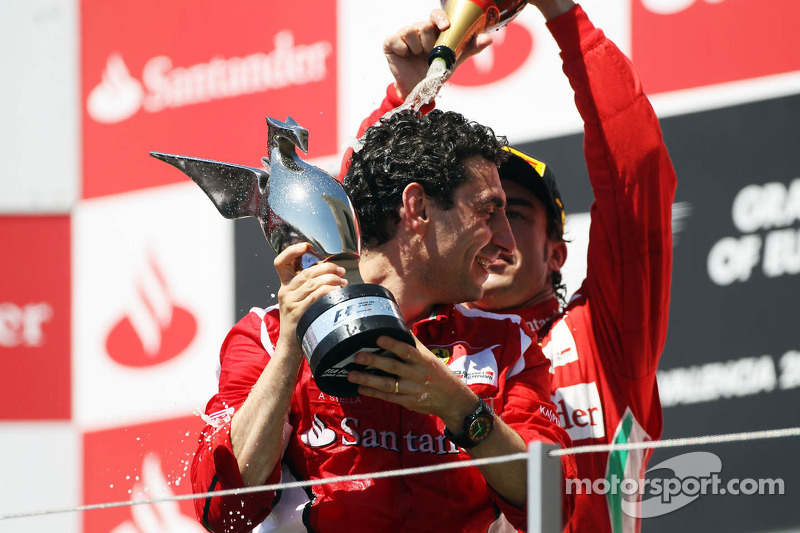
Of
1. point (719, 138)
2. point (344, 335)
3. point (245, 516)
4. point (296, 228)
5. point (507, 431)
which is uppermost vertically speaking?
point (719, 138)

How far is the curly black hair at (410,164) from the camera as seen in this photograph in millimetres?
1695

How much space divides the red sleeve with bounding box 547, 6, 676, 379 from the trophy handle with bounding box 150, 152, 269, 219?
2.57 ft

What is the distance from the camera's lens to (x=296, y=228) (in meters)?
1.49

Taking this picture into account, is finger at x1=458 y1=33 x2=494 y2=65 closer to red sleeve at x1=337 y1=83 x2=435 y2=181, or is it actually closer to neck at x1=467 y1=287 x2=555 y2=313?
red sleeve at x1=337 y1=83 x2=435 y2=181

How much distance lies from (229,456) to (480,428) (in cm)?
34

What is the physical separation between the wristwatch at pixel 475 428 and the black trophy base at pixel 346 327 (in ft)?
0.47

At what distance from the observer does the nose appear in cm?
172

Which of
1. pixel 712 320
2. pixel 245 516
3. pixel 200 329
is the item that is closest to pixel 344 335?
pixel 245 516

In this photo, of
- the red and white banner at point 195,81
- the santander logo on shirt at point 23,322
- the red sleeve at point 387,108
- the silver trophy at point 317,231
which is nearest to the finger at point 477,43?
the red sleeve at point 387,108

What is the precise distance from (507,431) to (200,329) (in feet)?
6.14

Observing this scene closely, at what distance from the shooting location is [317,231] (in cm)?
148

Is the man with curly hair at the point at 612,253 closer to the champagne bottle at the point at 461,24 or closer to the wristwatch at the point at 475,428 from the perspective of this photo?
the champagne bottle at the point at 461,24

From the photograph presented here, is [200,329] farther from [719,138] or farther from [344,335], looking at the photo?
[344,335]

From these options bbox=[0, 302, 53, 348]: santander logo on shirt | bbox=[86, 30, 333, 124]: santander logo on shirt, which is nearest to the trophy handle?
bbox=[86, 30, 333, 124]: santander logo on shirt
